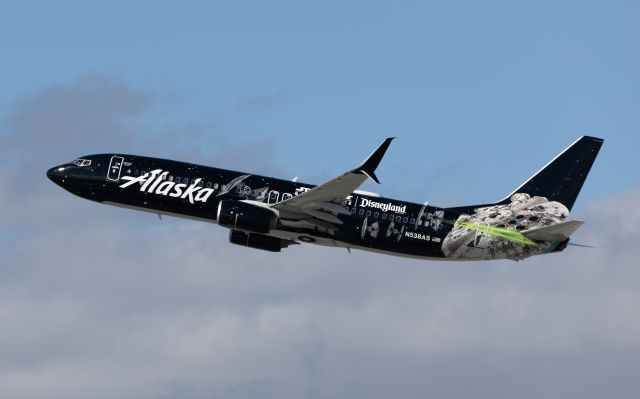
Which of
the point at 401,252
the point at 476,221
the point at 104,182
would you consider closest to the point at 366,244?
the point at 401,252

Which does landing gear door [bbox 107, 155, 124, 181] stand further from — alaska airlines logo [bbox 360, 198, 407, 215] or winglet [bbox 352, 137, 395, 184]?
winglet [bbox 352, 137, 395, 184]

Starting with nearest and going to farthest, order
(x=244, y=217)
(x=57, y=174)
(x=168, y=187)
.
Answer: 1. (x=244, y=217)
2. (x=168, y=187)
3. (x=57, y=174)

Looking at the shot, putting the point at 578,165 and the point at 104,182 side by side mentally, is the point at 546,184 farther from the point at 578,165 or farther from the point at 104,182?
the point at 104,182

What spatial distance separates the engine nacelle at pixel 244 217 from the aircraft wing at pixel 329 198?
Result: 3.79ft

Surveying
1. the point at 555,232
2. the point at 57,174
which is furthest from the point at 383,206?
the point at 57,174

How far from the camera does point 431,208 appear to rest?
286 feet

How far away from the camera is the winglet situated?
252 feet

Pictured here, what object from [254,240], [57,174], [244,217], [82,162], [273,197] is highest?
[82,162]

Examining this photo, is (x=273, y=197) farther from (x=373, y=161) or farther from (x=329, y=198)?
(x=373, y=161)

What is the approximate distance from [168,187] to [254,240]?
23.0ft

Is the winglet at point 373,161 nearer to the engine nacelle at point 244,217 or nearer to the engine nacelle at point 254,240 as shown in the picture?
the engine nacelle at point 244,217

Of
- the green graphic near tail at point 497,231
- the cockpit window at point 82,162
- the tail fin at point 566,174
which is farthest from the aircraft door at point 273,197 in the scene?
the tail fin at point 566,174

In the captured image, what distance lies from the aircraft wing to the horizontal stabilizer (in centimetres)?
1281

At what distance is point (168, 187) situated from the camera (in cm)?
8650
